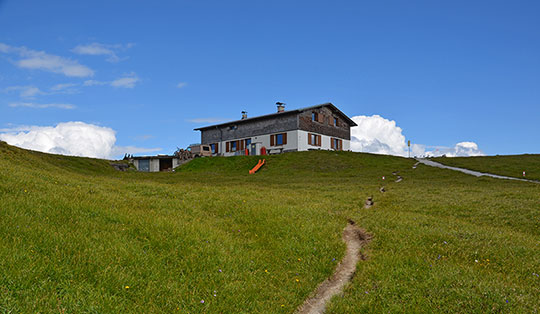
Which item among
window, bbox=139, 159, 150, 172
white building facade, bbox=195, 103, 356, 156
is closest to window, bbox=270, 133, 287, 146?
white building facade, bbox=195, 103, 356, 156

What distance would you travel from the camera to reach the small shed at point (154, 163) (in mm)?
60434

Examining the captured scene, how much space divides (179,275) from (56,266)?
2.52m

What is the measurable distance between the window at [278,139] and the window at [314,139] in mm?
4280

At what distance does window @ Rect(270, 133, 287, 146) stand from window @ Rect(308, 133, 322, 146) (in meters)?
4.28

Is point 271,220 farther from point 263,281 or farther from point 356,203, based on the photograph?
point 356,203

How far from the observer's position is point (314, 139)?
5712 centimetres

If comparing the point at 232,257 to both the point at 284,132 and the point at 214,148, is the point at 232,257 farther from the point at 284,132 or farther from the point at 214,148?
the point at 214,148

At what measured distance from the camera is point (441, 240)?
10.4 m

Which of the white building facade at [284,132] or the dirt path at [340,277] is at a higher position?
the white building facade at [284,132]

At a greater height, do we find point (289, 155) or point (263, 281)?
point (289, 155)

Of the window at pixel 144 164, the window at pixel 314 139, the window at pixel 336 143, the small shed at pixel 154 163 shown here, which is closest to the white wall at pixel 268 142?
the window at pixel 314 139

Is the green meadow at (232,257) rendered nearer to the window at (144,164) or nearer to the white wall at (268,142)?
the white wall at (268,142)

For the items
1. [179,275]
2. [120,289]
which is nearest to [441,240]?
[179,275]

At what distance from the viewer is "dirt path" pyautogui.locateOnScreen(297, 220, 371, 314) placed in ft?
23.9
